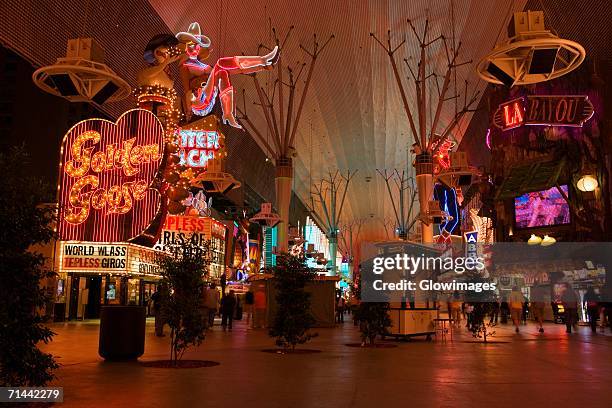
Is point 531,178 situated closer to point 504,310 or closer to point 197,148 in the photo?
point 504,310

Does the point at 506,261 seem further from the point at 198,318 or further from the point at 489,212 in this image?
the point at 198,318

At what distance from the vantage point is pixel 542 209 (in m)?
33.0

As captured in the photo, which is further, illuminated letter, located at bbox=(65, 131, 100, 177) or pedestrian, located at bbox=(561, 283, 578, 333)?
pedestrian, located at bbox=(561, 283, 578, 333)

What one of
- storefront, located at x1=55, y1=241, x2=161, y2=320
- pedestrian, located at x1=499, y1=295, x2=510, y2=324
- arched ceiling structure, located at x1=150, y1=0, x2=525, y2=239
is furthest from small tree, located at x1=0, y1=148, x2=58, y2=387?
pedestrian, located at x1=499, y1=295, x2=510, y2=324

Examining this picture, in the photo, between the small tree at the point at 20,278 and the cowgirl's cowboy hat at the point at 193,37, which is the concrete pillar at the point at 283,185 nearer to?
the cowgirl's cowboy hat at the point at 193,37

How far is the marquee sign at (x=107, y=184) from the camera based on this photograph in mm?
20422

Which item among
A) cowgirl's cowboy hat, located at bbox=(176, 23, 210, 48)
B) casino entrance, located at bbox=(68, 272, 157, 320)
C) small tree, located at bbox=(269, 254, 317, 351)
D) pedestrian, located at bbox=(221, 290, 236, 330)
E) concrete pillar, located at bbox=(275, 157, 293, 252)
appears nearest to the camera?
small tree, located at bbox=(269, 254, 317, 351)

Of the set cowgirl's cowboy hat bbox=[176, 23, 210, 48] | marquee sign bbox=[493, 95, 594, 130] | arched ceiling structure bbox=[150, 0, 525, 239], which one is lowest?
marquee sign bbox=[493, 95, 594, 130]

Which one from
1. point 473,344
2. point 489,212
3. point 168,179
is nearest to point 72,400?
point 473,344

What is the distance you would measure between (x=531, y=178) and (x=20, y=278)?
28457 millimetres

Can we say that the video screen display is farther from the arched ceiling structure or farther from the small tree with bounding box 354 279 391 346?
the small tree with bounding box 354 279 391 346

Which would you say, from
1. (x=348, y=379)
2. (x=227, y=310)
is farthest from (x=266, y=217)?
(x=348, y=379)

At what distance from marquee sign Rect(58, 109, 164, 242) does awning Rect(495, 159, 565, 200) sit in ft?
61.5

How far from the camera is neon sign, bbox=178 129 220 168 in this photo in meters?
27.0
